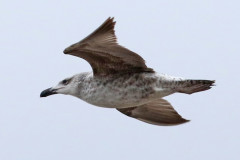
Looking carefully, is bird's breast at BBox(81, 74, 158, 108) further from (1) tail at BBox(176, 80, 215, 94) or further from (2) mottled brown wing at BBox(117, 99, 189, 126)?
(2) mottled brown wing at BBox(117, 99, 189, 126)

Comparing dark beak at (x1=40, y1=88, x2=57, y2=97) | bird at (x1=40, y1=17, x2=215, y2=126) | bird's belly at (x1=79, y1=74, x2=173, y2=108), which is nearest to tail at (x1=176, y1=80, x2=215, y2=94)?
bird at (x1=40, y1=17, x2=215, y2=126)

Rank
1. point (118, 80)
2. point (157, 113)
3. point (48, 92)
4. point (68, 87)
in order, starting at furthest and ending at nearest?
1. point (157, 113)
2. point (48, 92)
3. point (68, 87)
4. point (118, 80)

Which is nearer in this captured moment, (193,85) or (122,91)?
(193,85)

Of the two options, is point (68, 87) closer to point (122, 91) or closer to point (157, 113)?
point (122, 91)

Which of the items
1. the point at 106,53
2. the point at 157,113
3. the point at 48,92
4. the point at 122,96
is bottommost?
the point at 157,113

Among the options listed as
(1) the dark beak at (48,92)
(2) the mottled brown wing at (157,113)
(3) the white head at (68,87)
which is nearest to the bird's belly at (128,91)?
(3) the white head at (68,87)

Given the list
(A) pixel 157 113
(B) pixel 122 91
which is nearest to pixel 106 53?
(B) pixel 122 91
